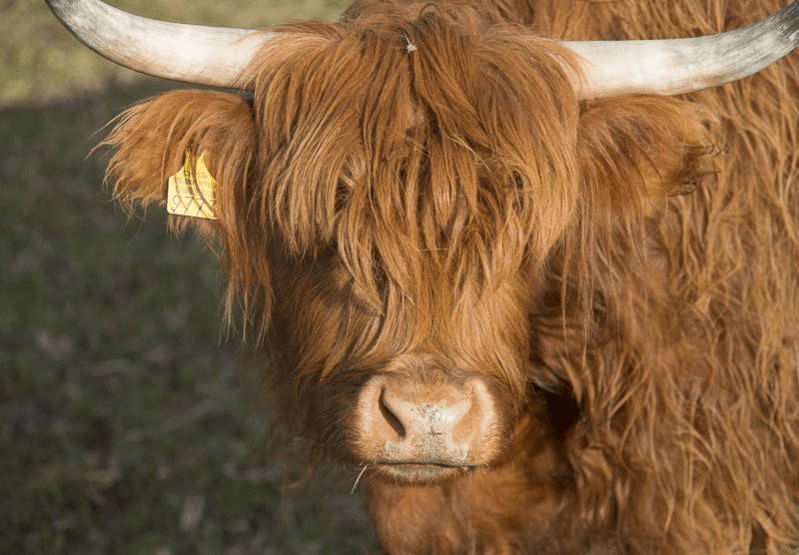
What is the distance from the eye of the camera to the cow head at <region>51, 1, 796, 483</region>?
2.37m

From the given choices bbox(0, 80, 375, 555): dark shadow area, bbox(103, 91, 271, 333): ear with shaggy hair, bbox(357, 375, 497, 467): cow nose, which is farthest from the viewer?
bbox(0, 80, 375, 555): dark shadow area

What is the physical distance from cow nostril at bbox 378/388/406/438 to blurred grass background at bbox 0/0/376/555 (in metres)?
0.95

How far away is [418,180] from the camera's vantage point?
2.39 meters

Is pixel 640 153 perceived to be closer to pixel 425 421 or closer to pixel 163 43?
pixel 425 421

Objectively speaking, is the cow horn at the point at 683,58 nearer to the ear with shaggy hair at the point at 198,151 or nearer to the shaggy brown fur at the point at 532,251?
the shaggy brown fur at the point at 532,251

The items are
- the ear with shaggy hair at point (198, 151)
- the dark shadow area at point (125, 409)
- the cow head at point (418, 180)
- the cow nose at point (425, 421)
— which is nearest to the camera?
the cow nose at point (425, 421)

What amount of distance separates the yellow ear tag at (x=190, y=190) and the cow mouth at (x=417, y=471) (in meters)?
0.72

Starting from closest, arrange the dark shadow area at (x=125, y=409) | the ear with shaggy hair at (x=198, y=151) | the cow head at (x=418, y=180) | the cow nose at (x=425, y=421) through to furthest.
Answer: the cow nose at (x=425, y=421) → the cow head at (x=418, y=180) → the ear with shaggy hair at (x=198, y=151) → the dark shadow area at (x=125, y=409)

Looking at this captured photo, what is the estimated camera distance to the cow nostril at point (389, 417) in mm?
2297

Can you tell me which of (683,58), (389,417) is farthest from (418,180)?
(683,58)

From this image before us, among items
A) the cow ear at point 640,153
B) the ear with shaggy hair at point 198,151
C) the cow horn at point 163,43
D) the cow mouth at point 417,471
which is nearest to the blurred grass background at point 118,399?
the ear with shaggy hair at point 198,151

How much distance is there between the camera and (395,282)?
7.89 ft

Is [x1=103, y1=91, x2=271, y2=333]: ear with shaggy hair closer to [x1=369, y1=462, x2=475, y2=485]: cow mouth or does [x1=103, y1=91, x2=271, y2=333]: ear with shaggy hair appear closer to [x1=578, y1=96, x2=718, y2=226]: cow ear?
[x1=369, y1=462, x2=475, y2=485]: cow mouth

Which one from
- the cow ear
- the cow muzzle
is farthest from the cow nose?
the cow ear
